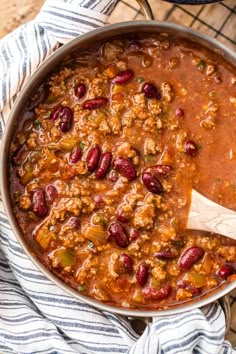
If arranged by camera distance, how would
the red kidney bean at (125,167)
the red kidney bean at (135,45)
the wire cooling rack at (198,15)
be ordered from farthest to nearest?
1. the wire cooling rack at (198,15)
2. the red kidney bean at (135,45)
3. the red kidney bean at (125,167)

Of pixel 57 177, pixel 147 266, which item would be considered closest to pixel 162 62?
pixel 57 177

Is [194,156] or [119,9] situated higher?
[119,9]

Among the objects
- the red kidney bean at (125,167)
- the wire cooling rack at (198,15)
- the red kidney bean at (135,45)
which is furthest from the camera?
the wire cooling rack at (198,15)

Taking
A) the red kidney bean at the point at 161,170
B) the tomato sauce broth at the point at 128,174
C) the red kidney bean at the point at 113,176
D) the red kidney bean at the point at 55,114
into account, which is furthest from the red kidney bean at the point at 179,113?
the red kidney bean at the point at 55,114

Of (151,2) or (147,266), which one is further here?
(151,2)

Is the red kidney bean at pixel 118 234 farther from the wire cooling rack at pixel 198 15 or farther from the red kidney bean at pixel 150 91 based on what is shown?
the wire cooling rack at pixel 198 15

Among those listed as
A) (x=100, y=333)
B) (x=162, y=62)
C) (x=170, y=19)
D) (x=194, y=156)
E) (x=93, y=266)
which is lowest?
(x=100, y=333)

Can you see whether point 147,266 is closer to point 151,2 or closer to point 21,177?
point 21,177
